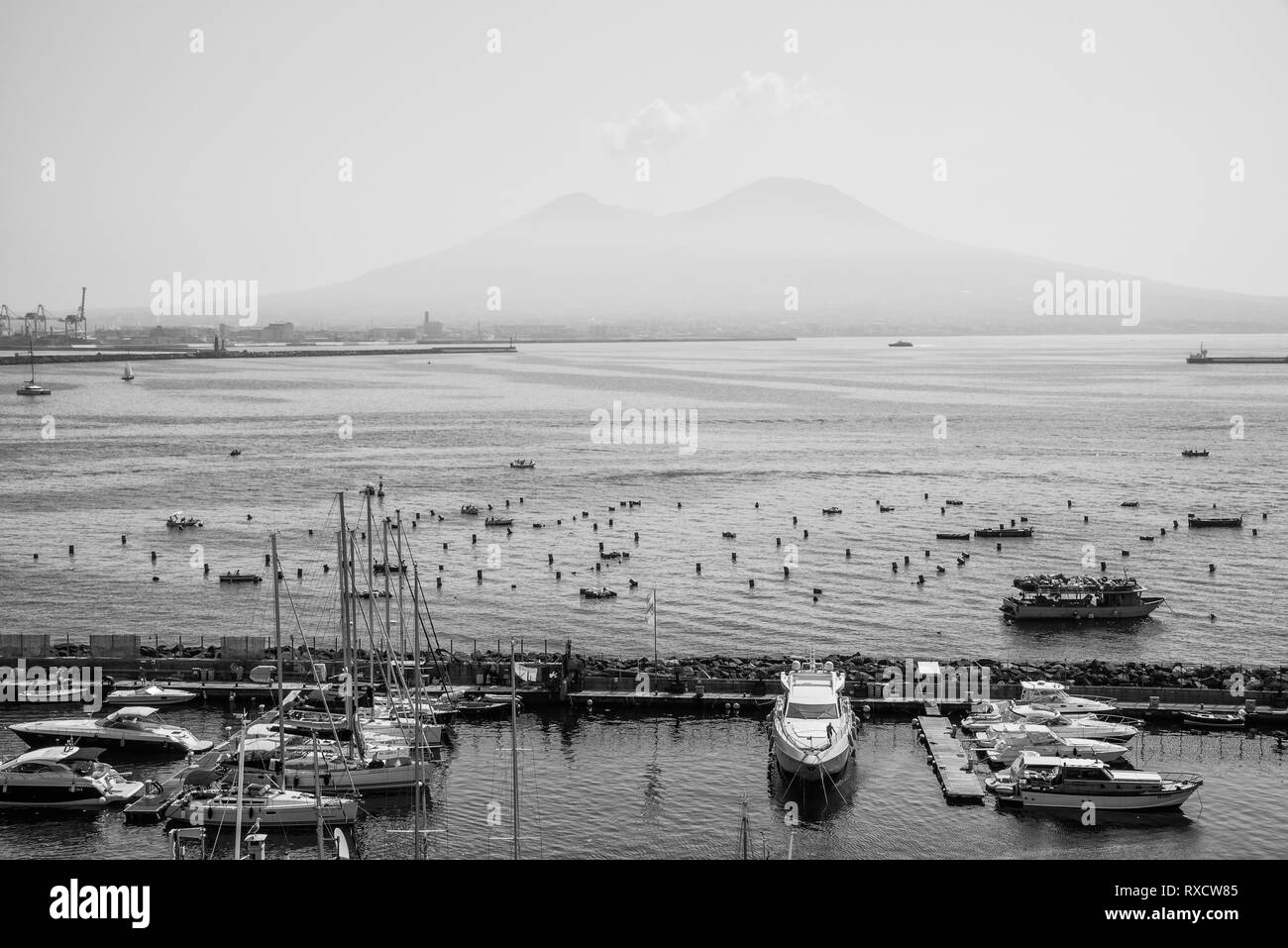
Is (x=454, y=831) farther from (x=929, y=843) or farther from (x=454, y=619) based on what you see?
(x=454, y=619)

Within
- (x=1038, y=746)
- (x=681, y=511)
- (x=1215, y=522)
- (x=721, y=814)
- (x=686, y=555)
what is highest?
(x=681, y=511)

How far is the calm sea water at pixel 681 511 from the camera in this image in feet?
106

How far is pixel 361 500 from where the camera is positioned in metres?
51.1

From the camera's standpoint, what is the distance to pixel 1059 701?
23.9 meters

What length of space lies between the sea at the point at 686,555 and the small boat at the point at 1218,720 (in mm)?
426

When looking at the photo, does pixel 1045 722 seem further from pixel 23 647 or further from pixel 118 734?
pixel 23 647

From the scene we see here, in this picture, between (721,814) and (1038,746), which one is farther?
(1038,746)

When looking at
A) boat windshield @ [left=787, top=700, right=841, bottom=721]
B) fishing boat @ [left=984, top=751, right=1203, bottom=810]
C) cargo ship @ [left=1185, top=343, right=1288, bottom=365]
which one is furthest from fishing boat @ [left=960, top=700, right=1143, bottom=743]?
cargo ship @ [left=1185, top=343, right=1288, bottom=365]

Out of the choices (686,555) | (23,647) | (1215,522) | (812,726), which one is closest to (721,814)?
(812,726)

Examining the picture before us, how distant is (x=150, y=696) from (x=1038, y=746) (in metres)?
15.9

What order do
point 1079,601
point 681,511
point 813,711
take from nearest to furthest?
point 813,711, point 1079,601, point 681,511

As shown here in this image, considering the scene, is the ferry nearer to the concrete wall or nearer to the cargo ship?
the concrete wall

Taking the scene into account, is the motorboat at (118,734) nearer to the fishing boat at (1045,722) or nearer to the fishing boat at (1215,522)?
the fishing boat at (1045,722)

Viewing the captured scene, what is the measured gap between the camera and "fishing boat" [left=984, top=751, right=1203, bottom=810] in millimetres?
19344
